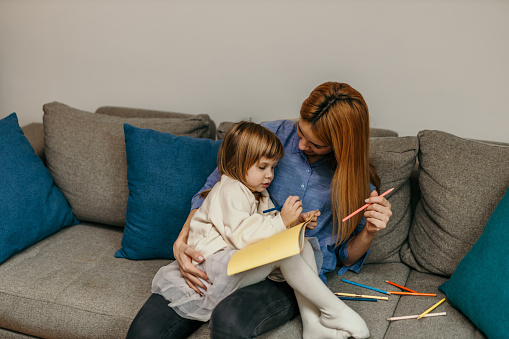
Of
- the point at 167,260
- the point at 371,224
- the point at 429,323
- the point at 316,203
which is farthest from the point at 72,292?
the point at 429,323

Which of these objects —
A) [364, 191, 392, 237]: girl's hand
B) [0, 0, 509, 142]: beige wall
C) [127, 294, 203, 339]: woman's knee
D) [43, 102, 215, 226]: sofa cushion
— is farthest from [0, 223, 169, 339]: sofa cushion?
[0, 0, 509, 142]: beige wall

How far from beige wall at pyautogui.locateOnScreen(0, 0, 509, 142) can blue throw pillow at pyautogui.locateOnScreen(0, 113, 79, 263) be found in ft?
2.10

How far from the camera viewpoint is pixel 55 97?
2.67 meters

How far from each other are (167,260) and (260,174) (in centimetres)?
56

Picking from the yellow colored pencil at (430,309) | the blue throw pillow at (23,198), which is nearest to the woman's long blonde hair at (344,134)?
the yellow colored pencil at (430,309)

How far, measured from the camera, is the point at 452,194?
1698 mm

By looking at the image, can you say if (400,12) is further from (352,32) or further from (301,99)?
(301,99)

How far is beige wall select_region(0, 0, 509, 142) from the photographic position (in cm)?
196

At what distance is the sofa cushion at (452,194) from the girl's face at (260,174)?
57 cm

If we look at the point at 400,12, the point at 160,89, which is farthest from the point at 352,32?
the point at 160,89

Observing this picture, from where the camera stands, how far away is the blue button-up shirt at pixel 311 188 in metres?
1.67

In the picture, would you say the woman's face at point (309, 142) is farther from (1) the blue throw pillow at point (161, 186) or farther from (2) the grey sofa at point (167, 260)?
(1) the blue throw pillow at point (161, 186)

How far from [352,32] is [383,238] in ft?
2.74

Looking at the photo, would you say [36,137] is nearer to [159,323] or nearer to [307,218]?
[159,323]
